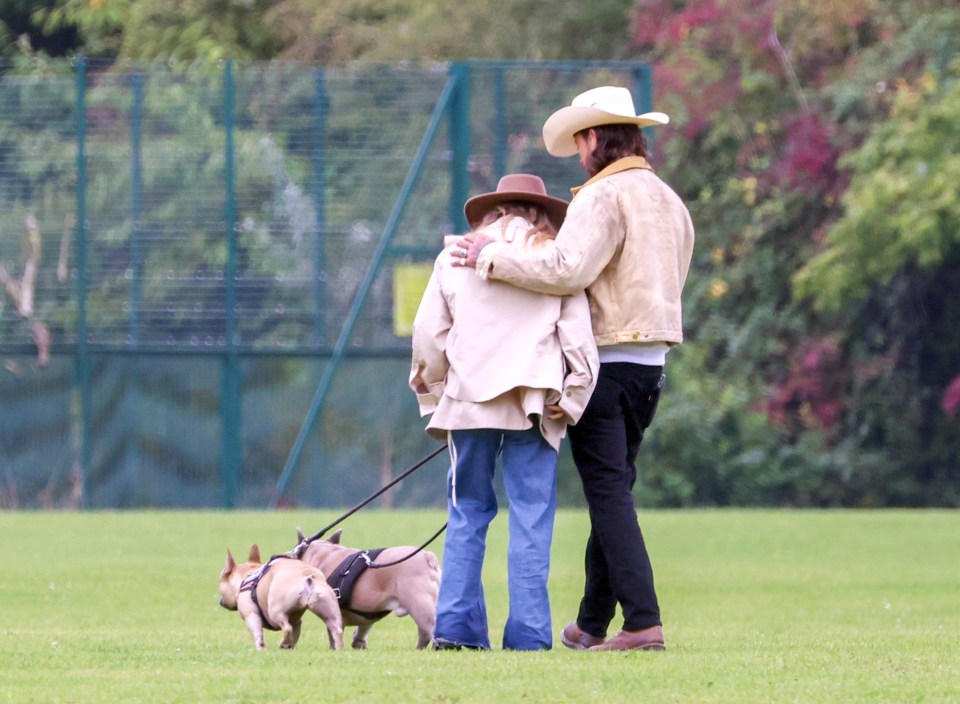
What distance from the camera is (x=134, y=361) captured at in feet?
64.4

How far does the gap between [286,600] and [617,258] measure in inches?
68.8

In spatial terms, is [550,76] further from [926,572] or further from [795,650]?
[795,650]

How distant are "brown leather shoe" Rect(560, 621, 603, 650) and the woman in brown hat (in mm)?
359

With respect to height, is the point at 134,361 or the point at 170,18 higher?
the point at 170,18

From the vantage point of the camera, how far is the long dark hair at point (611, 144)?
23.5ft

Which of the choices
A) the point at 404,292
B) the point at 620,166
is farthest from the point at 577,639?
the point at 404,292

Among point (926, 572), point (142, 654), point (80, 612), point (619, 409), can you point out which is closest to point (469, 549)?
point (619, 409)

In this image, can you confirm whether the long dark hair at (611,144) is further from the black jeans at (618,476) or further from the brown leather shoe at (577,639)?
the brown leather shoe at (577,639)

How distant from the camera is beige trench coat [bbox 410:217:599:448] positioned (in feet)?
22.5

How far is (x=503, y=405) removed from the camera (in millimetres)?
6926

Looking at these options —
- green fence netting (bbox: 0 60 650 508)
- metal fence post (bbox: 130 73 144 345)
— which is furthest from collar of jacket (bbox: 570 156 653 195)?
metal fence post (bbox: 130 73 144 345)

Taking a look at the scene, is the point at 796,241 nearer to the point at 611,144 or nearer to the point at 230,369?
the point at 230,369

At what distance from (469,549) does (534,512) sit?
0.89ft

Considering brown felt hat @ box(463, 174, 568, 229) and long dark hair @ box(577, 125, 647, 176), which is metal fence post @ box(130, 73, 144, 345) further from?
long dark hair @ box(577, 125, 647, 176)
